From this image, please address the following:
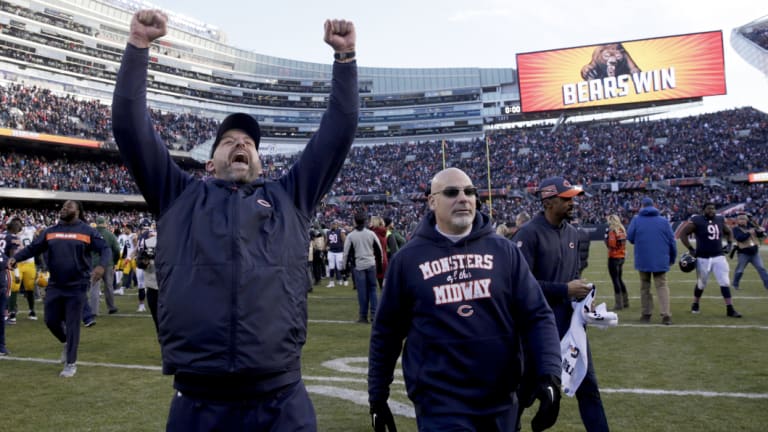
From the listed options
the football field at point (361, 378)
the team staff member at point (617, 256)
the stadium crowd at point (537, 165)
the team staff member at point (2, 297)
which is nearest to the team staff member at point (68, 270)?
the football field at point (361, 378)

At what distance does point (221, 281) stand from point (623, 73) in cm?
5397

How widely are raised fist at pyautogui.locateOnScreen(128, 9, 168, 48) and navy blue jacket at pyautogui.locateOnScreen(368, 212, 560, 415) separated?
165 centimetres

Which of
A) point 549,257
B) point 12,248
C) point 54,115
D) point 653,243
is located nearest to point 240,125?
point 549,257

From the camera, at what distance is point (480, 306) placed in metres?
3.14

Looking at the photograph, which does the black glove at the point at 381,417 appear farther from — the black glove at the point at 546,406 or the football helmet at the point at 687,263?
the football helmet at the point at 687,263

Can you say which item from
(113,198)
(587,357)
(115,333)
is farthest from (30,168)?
(587,357)

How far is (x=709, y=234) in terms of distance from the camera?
11133 mm

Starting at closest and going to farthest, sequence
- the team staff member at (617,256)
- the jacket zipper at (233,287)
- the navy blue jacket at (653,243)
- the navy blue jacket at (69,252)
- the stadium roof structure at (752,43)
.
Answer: the jacket zipper at (233,287) < the navy blue jacket at (69,252) < the navy blue jacket at (653,243) < the team staff member at (617,256) < the stadium roof structure at (752,43)

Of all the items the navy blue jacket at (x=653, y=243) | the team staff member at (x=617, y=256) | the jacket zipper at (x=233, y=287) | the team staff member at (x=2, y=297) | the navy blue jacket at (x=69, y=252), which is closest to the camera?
the jacket zipper at (x=233, y=287)

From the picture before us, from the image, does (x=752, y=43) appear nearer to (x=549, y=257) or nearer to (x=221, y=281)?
(x=549, y=257)

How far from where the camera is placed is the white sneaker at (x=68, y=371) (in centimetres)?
732

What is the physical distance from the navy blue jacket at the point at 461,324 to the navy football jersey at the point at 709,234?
927cm

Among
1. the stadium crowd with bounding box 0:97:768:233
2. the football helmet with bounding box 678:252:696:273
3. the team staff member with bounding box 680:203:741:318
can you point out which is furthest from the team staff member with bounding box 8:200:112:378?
the stadium crowd with bounding box 0:97:768:233

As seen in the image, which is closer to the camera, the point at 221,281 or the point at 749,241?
the point at 221,281
